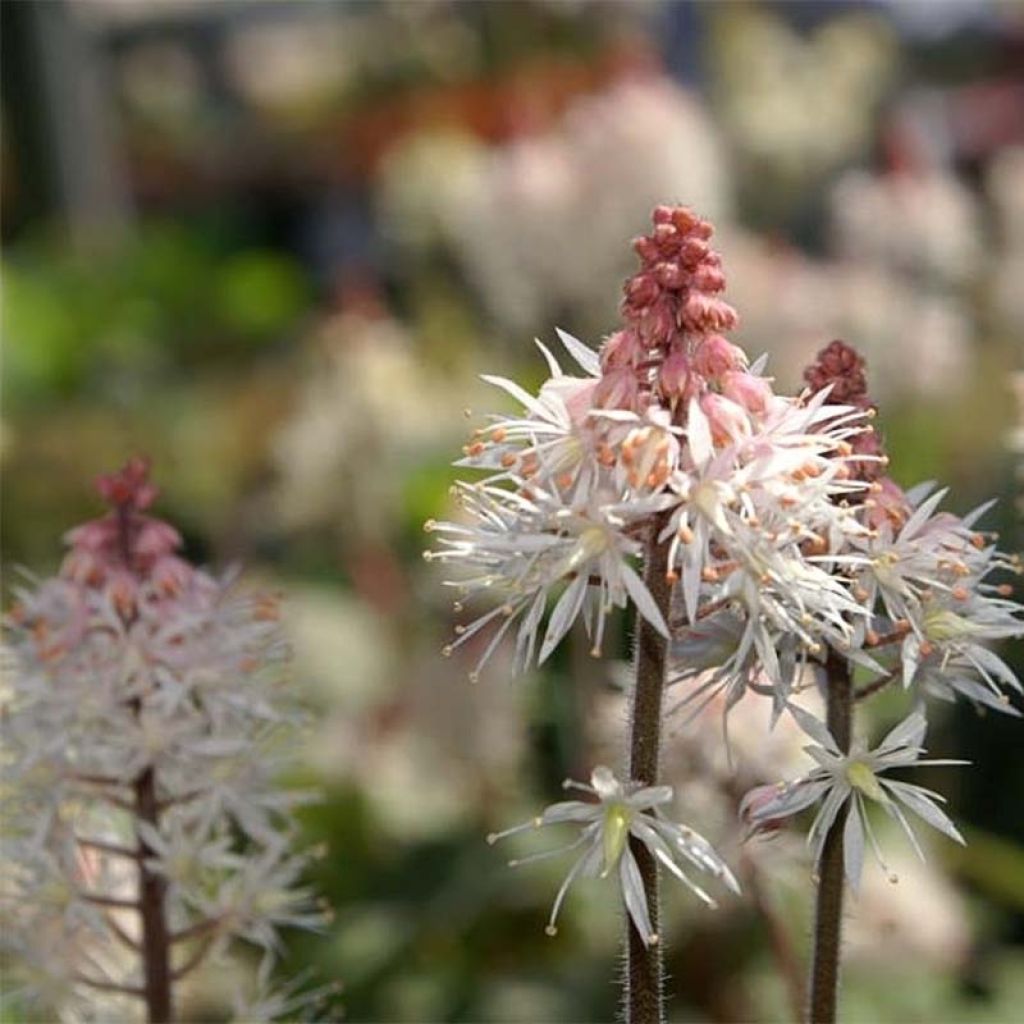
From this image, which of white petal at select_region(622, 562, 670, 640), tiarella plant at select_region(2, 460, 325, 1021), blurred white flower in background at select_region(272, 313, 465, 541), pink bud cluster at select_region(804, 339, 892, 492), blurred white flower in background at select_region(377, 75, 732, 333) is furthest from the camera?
blurred white flower in background at select_region(272, 313, 465, 541)

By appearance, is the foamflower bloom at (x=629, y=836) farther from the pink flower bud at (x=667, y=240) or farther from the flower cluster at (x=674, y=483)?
the pink flower bud at (x=667, y=240)

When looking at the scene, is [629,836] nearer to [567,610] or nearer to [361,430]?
[567,610]

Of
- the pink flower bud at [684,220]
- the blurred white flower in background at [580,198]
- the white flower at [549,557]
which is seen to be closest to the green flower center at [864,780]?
the white flower at [549,557]

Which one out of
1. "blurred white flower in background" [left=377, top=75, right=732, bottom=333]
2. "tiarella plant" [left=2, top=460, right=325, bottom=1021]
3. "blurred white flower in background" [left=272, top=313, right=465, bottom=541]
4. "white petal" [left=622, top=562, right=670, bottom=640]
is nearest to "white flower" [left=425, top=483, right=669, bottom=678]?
"white petal" [left=622, top=562, right=670, bottom=640]

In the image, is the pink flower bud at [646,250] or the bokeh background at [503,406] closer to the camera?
the pink flower bud at [646,250]

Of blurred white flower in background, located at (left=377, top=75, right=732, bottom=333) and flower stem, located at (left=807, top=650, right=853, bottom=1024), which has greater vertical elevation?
blurred white flower in background, located at (left=377, top=75, right=732, bottom=333)

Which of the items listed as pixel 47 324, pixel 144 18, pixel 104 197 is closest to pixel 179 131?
pixel 144 18

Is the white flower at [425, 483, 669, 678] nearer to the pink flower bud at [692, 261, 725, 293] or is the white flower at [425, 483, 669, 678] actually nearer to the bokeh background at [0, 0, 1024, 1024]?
the pink flower bud at [692, 261, 725, 293]

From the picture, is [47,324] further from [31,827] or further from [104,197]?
[31,827]
